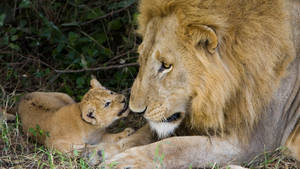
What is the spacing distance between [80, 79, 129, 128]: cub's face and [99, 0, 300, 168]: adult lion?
0.52 m

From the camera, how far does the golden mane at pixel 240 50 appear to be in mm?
2740

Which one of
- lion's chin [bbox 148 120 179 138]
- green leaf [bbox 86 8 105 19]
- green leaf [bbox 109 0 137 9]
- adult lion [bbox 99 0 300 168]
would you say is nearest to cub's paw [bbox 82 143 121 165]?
adult lion [bbox 99 0 300 168]

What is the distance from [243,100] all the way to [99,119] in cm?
118

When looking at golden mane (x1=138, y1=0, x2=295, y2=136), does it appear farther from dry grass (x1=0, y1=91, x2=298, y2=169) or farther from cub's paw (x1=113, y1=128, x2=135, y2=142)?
cub's paw (x1=113, y1=128, x2=135, y2=142)

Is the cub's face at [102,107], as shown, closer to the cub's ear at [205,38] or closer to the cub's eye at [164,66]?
the cub's eye at [164,66]

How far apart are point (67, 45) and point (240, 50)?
8.27ft

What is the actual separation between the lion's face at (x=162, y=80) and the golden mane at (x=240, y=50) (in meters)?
0.08

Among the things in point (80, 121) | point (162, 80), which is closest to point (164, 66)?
point (162, 80)

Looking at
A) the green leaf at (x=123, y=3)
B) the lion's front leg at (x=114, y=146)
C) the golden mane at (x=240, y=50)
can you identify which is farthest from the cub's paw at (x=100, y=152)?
the green leaf at (x=123, y=3)

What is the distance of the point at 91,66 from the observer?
188 inches

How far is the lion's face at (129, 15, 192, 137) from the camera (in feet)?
9.08

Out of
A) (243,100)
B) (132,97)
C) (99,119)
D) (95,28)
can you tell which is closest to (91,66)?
(95,28)

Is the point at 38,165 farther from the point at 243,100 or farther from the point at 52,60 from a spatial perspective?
the point at 52,60

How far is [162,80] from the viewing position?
283 centimetres
